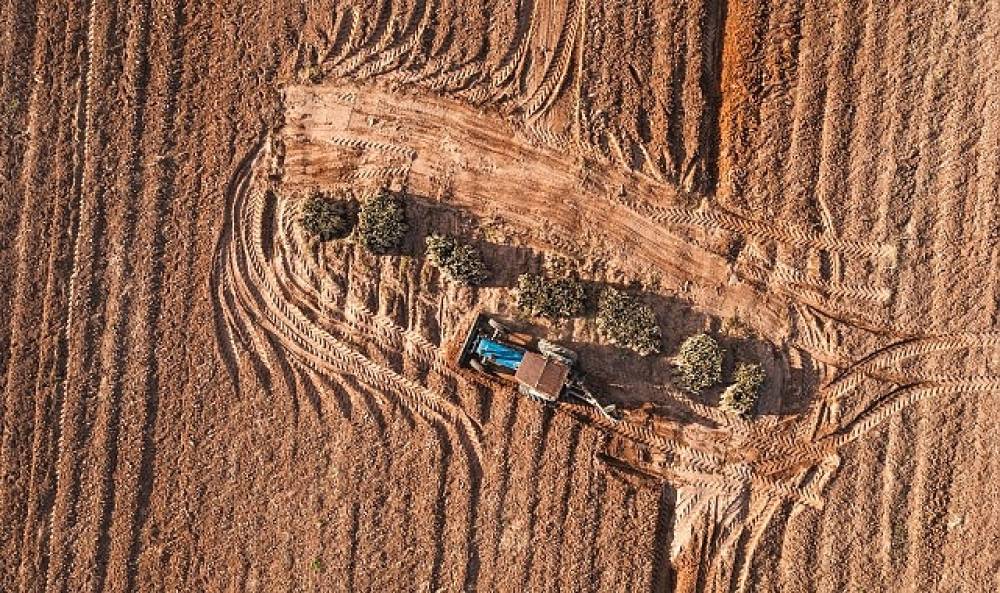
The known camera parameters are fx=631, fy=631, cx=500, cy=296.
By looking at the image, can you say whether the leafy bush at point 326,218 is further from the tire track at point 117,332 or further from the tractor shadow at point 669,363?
the tractor shadow at point 669,363

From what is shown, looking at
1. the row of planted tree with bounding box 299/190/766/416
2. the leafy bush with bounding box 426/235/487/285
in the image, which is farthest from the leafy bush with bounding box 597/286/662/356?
the leafy bush with bounding box 426/235/487/285

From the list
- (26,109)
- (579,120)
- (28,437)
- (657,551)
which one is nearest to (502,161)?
(579,120)

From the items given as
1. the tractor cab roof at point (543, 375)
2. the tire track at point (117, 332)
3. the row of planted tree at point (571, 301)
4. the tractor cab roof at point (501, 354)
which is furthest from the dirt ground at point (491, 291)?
the tractor cab roof at point (543, 375)

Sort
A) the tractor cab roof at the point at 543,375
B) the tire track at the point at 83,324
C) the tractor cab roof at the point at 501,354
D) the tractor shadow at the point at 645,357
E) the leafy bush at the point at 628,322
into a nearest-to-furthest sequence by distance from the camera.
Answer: the tractor cab roof at the point at 543,375 → the tractor cab roof at the point at 501,354 → the leafy bush at the point at 628,322 → the tractor shadow at the point at 645,357 → the tire track at the point at 83,324

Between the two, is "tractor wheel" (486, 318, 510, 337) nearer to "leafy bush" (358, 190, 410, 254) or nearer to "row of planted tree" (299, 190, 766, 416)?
"row of planted tree" (299, 190, 766, 416)

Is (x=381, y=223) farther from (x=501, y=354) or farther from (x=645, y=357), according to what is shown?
(x=645, y=357)

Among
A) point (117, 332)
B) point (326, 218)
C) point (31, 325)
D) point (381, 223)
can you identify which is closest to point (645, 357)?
point (381, 223)

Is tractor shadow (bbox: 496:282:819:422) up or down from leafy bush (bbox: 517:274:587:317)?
down
